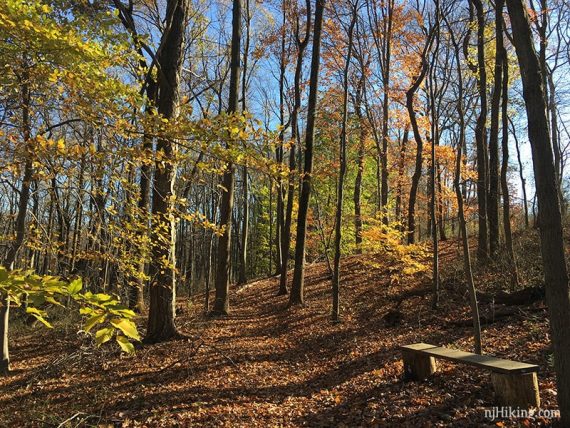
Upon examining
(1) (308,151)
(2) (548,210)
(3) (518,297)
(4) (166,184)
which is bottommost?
(3) (518,297)

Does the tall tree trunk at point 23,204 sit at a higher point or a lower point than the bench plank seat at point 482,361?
higher

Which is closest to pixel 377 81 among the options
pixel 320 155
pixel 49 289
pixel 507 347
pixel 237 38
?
pixel 320 155

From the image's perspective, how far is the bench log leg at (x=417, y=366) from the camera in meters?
5.73

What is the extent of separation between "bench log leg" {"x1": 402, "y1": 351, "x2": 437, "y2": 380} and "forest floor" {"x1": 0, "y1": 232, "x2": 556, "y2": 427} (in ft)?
0.45

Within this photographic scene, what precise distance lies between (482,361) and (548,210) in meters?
1.96

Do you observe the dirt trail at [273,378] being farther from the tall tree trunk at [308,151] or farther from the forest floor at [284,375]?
the tall tree trunk at [308,151]

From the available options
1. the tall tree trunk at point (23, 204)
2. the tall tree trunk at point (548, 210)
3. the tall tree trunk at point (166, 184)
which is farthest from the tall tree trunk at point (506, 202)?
the tall tree trunk at point (23, 204)

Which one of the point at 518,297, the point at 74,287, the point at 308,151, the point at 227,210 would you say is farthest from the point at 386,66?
the point at 74,287

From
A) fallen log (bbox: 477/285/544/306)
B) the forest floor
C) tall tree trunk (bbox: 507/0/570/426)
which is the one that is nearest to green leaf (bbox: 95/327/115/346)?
tall tree trunk (bbox: 507/0/570/426)

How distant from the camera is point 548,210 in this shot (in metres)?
3.77

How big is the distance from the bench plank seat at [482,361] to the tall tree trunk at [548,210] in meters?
0.53

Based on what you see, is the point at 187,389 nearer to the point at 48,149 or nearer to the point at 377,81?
the point at 48,149

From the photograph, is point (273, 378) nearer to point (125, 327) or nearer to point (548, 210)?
point (548, 210)

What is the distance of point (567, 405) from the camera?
3.58 m
